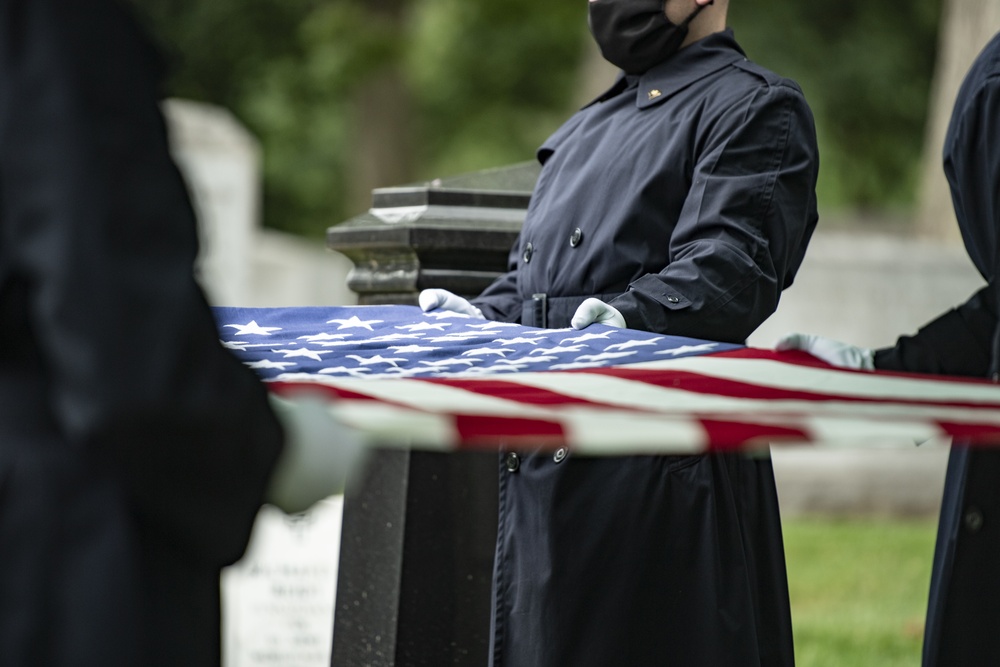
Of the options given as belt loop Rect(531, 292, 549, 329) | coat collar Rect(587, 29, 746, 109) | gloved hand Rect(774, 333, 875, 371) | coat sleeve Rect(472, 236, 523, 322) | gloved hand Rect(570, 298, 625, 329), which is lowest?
gloved hand Rect(774, 333, 875, 371)

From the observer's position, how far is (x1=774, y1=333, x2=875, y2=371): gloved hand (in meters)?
2.48

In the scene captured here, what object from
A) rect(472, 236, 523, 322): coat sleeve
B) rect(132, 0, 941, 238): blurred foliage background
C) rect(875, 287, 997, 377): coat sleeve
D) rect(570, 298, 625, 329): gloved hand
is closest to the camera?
rect(875, 287, 997, 377): coat sleeve

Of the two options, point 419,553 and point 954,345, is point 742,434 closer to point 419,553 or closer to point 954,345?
point 954,345

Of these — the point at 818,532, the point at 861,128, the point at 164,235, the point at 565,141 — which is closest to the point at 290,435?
the point at 164,235

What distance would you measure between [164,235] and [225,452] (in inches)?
8.9

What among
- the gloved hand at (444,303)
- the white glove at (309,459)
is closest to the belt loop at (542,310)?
the gloved hand at (444,303)

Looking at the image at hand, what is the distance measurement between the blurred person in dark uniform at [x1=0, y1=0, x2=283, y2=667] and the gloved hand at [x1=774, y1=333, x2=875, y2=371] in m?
1.25

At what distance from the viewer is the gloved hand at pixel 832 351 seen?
248 centimetres

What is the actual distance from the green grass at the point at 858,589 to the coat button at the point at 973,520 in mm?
2999

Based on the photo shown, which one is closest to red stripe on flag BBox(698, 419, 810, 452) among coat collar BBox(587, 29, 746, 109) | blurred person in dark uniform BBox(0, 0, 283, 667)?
blurred person in dark uniform BBox(0, 0, 283, 667)

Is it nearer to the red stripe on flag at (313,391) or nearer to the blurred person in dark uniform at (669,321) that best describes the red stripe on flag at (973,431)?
the red stripe on flag at (313,391)

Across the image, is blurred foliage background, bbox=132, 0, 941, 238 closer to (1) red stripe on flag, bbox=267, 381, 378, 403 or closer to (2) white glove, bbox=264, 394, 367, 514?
(1) red stripe on flag, bbox=267, 381, 378, 403

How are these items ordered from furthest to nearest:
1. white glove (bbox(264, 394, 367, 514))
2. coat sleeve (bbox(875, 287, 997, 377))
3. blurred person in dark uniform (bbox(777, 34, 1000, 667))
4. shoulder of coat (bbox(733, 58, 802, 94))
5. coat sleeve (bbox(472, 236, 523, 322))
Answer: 1. coat sleeve (bbox(472, 236, 523, 322))
2. shoulder of coat (bbox(733, 58, 802, 94))
3. blurred person in dark uniform (bbox(777, 34, 1000, 667))
4. coat sleeve (bbox(875, 287, 997, 377))
5. white glove (bbox(264, 394, 367, 514))

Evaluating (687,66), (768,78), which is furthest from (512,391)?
(687,66)
